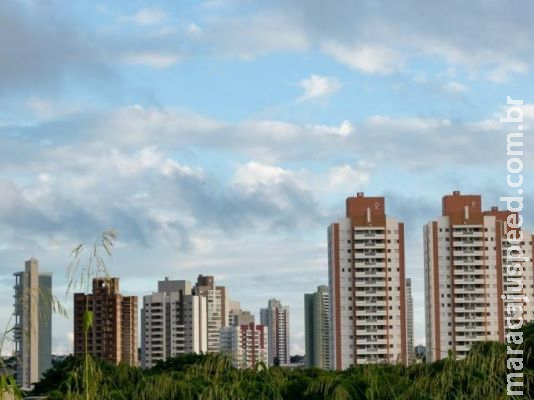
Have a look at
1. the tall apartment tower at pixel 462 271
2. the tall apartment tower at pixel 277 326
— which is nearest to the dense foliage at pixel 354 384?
the tall apartment tower at pixel 462 271

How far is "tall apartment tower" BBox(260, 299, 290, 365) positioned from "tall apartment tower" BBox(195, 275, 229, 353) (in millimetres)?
11942

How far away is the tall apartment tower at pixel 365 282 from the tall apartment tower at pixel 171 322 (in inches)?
1263

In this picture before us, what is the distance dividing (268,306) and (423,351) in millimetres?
141638

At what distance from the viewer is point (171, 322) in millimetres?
103625

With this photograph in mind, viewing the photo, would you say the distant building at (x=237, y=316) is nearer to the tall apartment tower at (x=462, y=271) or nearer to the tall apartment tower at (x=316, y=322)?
the tall apartment tower at (x=316, y=322)

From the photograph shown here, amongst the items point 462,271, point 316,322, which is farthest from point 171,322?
point 462,271

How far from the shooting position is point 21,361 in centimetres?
482

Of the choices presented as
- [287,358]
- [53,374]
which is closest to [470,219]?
[53,374]

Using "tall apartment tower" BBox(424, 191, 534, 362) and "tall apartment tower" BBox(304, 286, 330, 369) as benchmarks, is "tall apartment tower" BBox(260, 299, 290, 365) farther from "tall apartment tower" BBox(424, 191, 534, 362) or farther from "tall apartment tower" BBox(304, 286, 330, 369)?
"tall apartment tower" BBox(424, 191, 534, 362)

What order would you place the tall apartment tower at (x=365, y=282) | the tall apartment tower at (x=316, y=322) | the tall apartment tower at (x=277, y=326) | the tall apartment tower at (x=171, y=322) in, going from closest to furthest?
the tall apartment tower at (x=365, y=282), the tall apartment tower at (x=171, y=322), the tall apartment tower at (x=316, y=322), the tall apartment tower at (x=277, y=326)

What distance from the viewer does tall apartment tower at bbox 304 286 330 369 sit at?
108 metres

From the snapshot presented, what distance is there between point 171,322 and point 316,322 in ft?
48.7

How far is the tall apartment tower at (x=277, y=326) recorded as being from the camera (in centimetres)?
14050

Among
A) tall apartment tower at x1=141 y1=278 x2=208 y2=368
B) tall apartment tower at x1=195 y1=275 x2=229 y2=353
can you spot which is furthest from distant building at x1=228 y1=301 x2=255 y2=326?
tall apartment tower at x1=141 y1=278 x2=208 y2=368
